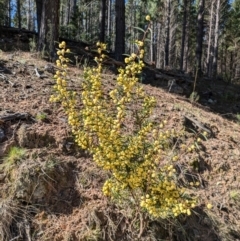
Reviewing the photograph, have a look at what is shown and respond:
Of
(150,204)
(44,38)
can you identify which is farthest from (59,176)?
(44,38)

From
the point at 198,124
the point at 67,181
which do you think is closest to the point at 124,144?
the point at 67,181

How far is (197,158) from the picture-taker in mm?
4688

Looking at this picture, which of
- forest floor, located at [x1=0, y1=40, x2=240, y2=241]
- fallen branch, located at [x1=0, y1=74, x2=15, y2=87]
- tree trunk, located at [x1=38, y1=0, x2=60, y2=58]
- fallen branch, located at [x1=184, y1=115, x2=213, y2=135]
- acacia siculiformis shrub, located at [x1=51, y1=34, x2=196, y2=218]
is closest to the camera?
acacia siculiformis shrub, located at [x1=51, y1=34, x2=196, y2=218]

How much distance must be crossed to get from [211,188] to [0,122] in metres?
2.67

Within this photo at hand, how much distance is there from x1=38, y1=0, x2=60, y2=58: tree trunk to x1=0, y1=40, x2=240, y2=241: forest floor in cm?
118

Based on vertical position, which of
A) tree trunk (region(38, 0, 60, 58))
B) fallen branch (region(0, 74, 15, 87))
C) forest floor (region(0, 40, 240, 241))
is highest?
tree trunk (region(38, 0, 60, 58))

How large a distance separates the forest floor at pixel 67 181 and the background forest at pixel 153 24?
155cm

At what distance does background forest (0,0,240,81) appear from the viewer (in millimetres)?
8922

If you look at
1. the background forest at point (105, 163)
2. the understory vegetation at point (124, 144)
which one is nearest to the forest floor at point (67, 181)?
the background forest at point (105, 163)

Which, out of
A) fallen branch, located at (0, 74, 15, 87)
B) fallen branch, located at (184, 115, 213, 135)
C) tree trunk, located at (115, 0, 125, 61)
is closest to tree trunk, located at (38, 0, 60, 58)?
fallen branch, located at (0, 74, 15, 87)

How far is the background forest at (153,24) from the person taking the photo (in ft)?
29.3

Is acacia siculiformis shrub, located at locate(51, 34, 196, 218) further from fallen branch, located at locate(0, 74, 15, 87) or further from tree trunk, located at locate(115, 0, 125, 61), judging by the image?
tree trunk, located at locate(115, 0, 125, 61)

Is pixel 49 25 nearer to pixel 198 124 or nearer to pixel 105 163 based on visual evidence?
pixel 198 124

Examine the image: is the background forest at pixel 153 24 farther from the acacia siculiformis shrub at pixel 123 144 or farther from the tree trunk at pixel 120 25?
the acacia siculiformis shrub at pixel 123 144
